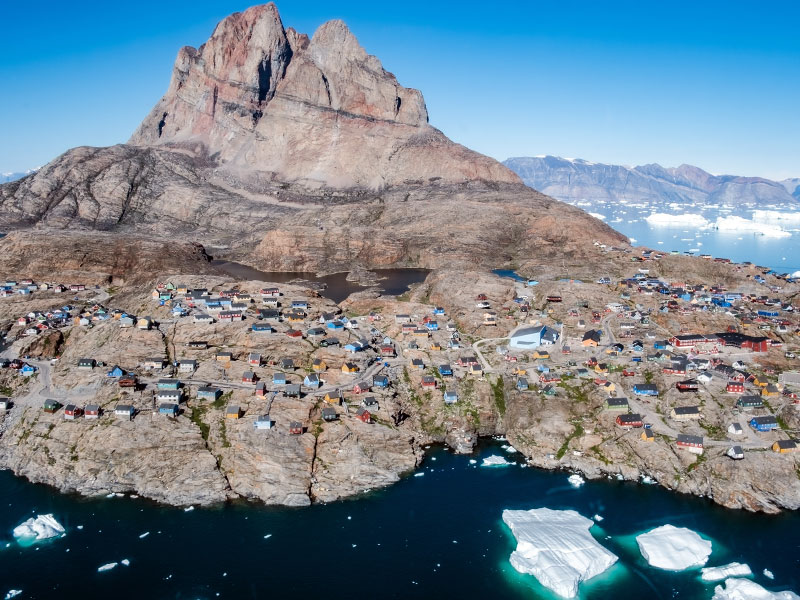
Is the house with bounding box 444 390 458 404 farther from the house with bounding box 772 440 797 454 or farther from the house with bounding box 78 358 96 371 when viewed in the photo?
the house with bounding box 78 358 96 371

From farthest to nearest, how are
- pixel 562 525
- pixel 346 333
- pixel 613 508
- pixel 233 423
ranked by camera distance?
pixel 346 333
pixel 233 423
pixel 613 508
pixel 562 525

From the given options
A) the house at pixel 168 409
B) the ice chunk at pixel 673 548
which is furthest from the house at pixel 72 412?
the ice chunk at pixel 673 548

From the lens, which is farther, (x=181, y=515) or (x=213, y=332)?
(x=213, y=332)

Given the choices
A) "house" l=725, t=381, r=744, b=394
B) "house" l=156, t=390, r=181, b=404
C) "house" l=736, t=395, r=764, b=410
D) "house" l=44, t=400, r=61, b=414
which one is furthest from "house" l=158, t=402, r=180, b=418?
"house" l=725, t=381, r=744, b=394

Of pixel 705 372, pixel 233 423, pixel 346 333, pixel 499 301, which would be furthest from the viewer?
pixel 499 301

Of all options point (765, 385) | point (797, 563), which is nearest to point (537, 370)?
point (765, 385)

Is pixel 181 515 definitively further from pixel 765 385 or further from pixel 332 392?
pixel 765 385
